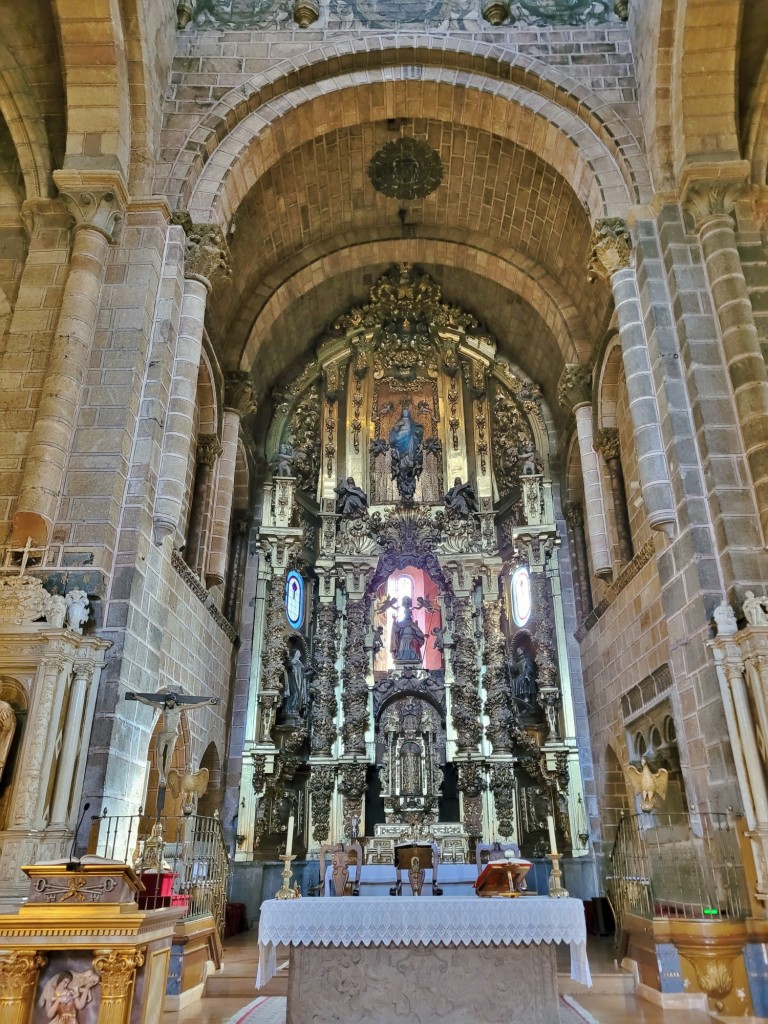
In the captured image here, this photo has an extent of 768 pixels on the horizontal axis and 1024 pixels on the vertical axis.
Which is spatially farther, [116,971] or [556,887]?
[556,887]

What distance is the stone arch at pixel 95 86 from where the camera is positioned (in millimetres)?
10367

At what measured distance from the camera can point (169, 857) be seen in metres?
8.45

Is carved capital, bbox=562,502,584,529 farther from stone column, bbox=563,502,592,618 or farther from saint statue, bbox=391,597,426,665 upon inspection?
saint statue, bbox=391,597,426,665

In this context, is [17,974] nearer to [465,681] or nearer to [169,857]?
[169,857]

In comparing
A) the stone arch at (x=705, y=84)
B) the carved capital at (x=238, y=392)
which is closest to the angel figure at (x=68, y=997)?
the carved capital at (x=238, y=392)

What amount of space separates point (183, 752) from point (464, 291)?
39.1ft

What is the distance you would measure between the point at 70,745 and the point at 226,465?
7.27 meters

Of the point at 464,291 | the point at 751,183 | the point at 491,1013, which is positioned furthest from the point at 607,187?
the point at 491,1013

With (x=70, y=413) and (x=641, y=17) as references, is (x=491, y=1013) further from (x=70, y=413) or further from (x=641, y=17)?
(x=641, y=17)

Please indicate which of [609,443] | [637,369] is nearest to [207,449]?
[609,443]

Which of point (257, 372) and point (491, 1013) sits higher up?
point (257, 372)

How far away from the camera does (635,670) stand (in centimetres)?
1160

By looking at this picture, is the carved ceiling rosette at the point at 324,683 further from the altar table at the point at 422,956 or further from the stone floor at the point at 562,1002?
the altar table at the point at 422,956

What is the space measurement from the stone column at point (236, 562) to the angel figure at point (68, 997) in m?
10.7
